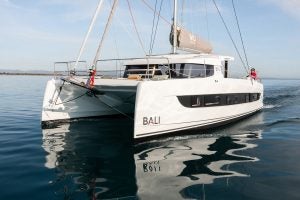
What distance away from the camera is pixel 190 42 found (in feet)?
53.5

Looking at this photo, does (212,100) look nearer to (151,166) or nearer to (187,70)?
(187,70)

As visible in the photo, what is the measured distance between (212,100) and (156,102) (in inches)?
124

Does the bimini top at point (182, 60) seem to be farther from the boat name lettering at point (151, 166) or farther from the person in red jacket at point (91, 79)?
the boat name lettering at point (151, 166)

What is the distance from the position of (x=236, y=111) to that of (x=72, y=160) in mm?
8765

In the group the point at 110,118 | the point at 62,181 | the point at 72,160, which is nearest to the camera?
the point at 62,181

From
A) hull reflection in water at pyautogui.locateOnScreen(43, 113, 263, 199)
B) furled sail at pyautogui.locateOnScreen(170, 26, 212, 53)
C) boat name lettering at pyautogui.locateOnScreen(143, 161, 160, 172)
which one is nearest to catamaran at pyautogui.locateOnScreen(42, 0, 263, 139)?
furled sail at pyautogui.locateOnScreen(170, 26, 212, 53)

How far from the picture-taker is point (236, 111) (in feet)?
51.1

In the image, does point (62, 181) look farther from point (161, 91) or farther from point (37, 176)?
point (161, 91)

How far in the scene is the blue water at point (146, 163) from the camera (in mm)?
7098

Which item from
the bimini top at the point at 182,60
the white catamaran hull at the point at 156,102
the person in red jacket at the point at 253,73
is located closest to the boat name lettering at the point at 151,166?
the white catamaran hull at the point at 156,102

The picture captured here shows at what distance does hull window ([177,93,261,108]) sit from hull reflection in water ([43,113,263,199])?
3.92 feet

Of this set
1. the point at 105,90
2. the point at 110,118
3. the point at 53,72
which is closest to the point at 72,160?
the point at 105,90

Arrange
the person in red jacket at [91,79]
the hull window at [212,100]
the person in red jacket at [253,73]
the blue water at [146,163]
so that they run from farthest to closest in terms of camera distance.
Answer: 1. the person in red jacket at [253,73]
2. the person in red jacket at [91,79]
3. the hull window at [212,100]
4. the blue water at [146,163]

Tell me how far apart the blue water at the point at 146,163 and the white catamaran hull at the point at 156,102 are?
1.95ft
